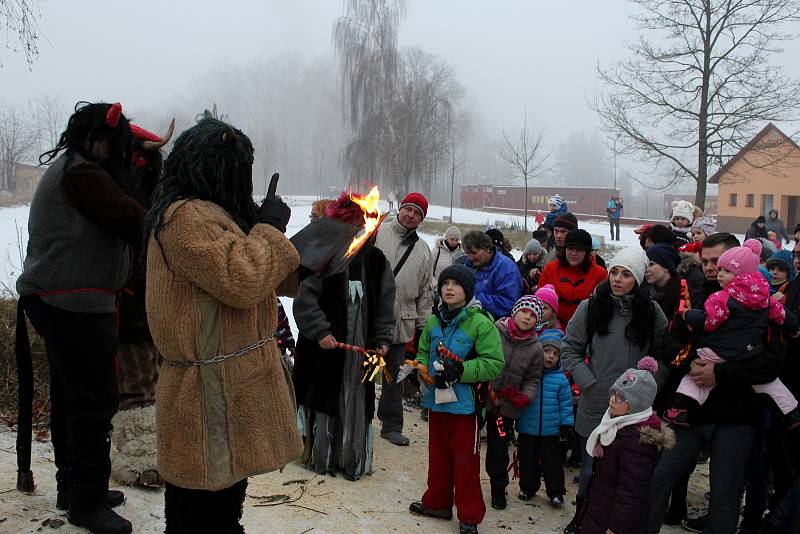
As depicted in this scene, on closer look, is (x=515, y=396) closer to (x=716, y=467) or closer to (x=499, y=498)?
(x=499, y=498)

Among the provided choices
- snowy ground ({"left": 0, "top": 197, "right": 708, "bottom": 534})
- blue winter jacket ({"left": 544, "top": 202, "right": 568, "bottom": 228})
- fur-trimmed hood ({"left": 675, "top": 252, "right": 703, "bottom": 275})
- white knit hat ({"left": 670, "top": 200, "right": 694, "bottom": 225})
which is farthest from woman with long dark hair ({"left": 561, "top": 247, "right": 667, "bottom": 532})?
blue winter jacket ({"left": 544, "top": 202, "right": 568, "bottom": 228})

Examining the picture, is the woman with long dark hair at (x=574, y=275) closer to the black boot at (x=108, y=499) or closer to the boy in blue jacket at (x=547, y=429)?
the boy in blue jacket at (x=547, y=429)

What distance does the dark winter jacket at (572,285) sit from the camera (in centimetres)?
530

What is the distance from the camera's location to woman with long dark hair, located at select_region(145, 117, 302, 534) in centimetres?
210

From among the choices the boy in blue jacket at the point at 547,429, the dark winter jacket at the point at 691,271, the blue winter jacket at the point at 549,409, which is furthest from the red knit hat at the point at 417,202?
the dark winter jacket at the point at 691,271

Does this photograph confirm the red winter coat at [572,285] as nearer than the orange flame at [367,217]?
No

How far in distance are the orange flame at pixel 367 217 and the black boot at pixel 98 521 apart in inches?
70.8

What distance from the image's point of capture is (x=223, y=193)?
7.21 ft

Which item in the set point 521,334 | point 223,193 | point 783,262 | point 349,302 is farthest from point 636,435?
point 783,262

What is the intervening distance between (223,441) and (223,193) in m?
0.87

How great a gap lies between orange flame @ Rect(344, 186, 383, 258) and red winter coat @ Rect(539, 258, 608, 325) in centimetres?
254

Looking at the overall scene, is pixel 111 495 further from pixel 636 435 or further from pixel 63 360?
pixel 636 435

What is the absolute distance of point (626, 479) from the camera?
134 inches

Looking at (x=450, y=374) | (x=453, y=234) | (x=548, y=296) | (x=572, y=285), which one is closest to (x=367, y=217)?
(x=450, y=374)
